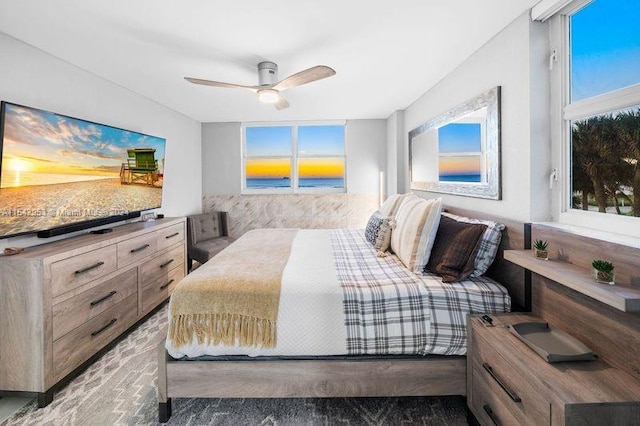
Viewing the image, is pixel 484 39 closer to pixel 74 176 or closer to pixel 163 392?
pixel 163 392

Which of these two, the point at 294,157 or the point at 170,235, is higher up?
the point at 294,157

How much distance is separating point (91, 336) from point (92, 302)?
0.81ft

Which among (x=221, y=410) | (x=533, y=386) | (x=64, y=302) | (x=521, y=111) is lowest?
(x=221, y=410)

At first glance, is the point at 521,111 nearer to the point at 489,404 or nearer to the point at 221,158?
the point at 489,404

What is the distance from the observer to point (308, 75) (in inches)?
92.6

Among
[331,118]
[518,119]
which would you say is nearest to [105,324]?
[518,119]

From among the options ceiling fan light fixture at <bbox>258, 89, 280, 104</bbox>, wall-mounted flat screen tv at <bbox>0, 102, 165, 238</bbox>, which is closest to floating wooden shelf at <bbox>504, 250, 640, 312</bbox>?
ceiling fan light fixture at <bbox>258, 89, 280, 104</bbox>

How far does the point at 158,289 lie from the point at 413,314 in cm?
264

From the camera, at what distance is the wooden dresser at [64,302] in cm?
185

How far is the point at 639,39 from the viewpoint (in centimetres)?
133

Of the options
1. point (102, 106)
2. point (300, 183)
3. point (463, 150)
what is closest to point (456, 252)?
point (463, 150)

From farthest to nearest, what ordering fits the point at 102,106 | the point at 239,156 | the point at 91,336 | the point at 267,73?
the point at 239,156 → the point at 102,106 → the point at 267,73 → the point at 91,336

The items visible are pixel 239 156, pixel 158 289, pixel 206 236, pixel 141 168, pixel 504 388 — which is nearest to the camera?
pixel 504 388

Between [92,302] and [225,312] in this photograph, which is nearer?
[225,312]
